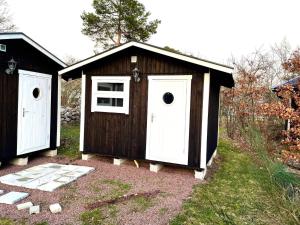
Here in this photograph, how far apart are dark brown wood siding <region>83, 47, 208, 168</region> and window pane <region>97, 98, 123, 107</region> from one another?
267mm

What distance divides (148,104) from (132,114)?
0.52 m

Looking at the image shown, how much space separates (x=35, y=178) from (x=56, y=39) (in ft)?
76.7

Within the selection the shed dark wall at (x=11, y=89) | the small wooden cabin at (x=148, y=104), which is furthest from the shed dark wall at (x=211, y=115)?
the shed dark wall at (x=11, y=89)

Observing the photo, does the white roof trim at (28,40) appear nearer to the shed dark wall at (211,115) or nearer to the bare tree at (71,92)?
the shed dark wall at (211,115)

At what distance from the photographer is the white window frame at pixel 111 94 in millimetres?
6918

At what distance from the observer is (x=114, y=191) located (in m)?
5.19

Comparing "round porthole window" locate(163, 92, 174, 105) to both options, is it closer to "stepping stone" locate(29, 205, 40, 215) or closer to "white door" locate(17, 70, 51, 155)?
"white door" locate(17, 70, 51, 155)

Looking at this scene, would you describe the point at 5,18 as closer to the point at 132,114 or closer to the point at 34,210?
the point at 132,114

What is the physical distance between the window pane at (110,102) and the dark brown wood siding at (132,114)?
27cm

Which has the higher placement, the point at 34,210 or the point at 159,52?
the point at 159,52

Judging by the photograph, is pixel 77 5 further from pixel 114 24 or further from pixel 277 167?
pixel 277 167

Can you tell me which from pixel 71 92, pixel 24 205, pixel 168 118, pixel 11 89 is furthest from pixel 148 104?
pixel 71 92

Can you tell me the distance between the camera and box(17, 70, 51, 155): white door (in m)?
6.69

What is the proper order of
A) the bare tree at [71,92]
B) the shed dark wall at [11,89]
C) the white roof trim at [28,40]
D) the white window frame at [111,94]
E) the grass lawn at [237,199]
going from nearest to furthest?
the grass lawn at [237,199], the white roof trim at [28,40], the shed dark wall at [11,89], the white window frame at [111,94], the bare tree at [71,92]
